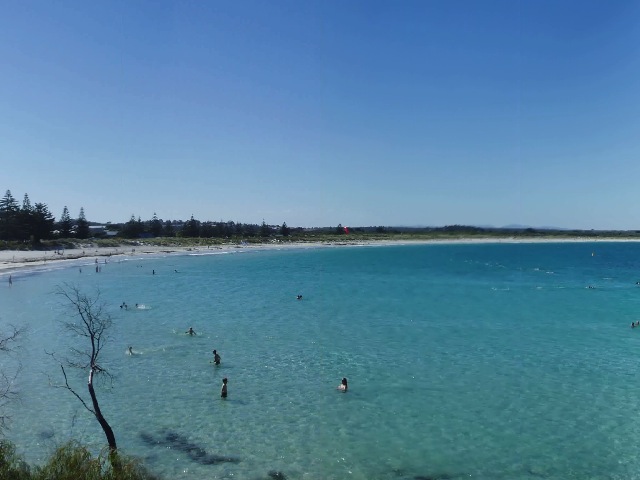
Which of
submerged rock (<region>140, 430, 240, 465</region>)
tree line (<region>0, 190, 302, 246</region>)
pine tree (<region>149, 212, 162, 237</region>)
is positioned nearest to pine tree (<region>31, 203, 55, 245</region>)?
tree line (<region>0, 190, 302, 246</region>)

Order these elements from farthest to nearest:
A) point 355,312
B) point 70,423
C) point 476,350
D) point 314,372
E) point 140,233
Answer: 1. point 140,233
2. point 355,312
3. point 476,350
4. point 314,372
5. point 70,423

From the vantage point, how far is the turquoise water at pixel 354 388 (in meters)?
16.9

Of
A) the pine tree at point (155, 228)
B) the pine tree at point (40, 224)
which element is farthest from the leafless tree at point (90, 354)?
the pine tree at point (155, 228)

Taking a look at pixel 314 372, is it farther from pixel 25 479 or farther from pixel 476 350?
pixel 25 479

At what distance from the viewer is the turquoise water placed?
16.9m

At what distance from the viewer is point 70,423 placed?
19469mm

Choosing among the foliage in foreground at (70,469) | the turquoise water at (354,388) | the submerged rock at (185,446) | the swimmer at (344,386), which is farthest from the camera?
the swimmer at (344,386)

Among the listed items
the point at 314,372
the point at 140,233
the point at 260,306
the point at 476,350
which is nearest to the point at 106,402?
the point at 314,372

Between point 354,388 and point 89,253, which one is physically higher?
point 89,253

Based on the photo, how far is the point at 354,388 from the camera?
939 inches

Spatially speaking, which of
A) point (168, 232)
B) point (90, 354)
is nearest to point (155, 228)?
point (168, 232)

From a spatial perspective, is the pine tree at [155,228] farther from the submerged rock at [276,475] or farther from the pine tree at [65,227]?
the submerged rock at [276,475]

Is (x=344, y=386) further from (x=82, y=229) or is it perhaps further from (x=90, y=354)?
(x=82, y=229)

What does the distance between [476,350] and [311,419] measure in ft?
51.6
